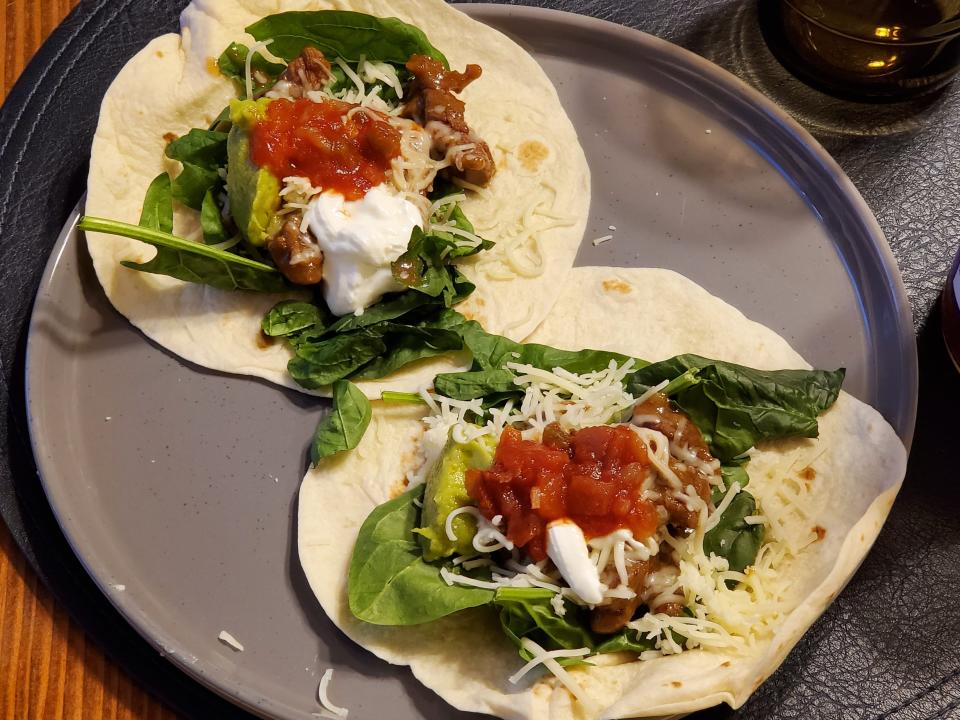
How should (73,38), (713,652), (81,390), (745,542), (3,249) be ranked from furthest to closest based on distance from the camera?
1. (73,38)
2. (3,249)
3. (81,390)
4. (745,542)
5. (713,652)

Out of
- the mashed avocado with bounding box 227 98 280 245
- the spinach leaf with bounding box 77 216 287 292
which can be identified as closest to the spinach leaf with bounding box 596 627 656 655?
the spinach leaf with bounding box 77 216 287 292

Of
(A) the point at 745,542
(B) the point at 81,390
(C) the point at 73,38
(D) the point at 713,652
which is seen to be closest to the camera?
(D) the point at 713,652

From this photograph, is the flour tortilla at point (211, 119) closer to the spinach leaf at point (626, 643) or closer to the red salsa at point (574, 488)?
the red salsa at point (574, 488)

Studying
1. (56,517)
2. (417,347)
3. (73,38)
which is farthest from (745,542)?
(73,38)

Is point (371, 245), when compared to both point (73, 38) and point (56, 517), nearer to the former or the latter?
point (56, 517)

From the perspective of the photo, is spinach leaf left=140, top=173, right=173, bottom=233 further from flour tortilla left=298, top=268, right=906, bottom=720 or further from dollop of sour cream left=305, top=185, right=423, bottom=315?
flour tortilla left=298, top=268, right=906, bottom=720
